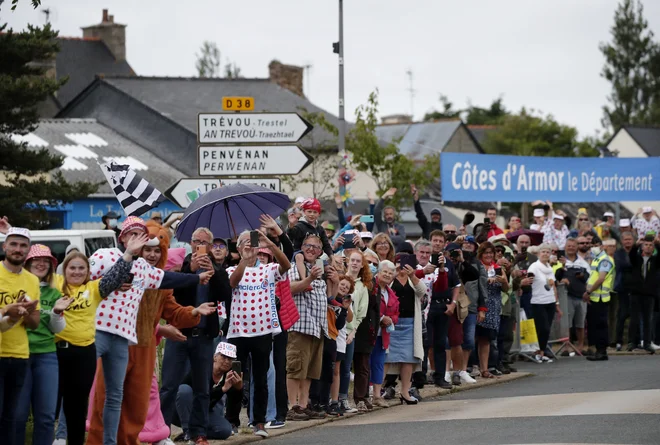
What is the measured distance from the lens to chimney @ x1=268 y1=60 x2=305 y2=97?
58.2 meters

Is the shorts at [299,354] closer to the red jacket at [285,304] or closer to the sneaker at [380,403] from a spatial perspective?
the red jacket at [285,304]

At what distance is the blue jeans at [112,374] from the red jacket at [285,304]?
256 centimetres

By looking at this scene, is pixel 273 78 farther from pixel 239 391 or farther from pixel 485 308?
pixel 239 391

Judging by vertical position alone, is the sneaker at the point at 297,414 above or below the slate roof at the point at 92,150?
below

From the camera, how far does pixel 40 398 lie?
938 cm

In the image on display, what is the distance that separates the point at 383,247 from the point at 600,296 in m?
7.33

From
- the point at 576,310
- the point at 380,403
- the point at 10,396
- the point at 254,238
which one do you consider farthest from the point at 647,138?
the point at 10,396

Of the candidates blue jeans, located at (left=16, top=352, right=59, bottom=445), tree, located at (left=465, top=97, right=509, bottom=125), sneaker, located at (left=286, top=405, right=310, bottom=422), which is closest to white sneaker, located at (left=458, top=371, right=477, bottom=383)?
sneaker, located at (left=286, top=405, right=310, bottom=422)

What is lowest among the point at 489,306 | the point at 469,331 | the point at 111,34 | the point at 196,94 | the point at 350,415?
the point at 350,415

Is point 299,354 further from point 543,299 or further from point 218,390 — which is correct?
point 543,299

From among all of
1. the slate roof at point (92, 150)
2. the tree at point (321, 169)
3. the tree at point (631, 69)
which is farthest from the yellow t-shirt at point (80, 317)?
the tree at point (631, 69)

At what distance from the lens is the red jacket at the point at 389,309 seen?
47.9 feet

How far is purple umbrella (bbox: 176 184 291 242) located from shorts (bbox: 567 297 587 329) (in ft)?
31.8

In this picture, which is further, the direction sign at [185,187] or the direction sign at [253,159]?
the direction sign at [253,159]
